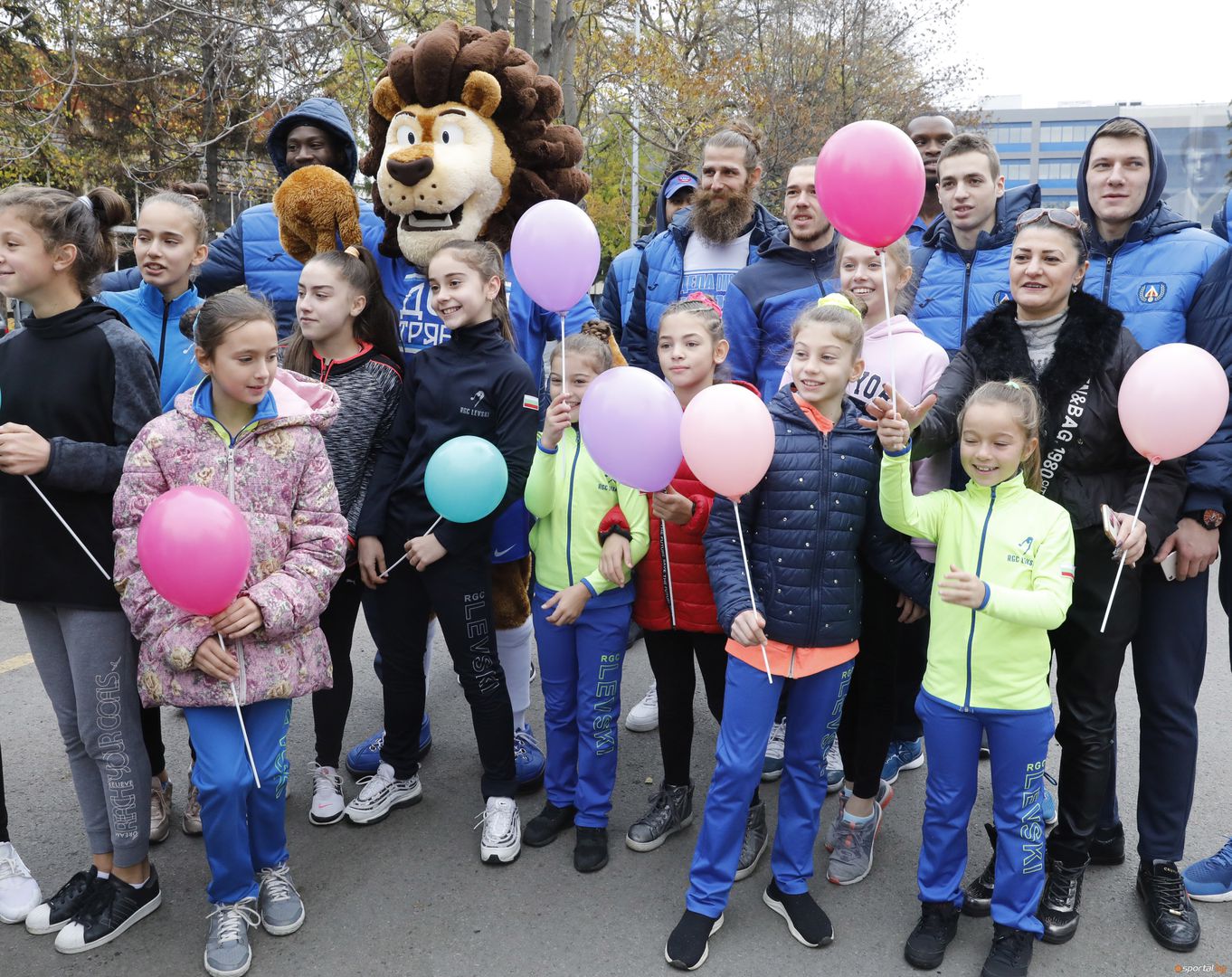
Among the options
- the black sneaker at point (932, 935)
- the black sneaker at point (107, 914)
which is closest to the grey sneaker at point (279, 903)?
the black sneaker at point (107, 914)

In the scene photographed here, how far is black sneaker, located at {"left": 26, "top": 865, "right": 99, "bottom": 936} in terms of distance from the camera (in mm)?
2707

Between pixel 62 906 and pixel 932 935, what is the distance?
2.48 m

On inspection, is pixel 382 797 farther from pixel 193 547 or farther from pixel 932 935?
pixel 932 935

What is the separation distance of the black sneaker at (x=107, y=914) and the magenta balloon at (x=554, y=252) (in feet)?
7.08

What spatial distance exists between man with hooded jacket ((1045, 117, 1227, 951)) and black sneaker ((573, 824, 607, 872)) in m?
1.34

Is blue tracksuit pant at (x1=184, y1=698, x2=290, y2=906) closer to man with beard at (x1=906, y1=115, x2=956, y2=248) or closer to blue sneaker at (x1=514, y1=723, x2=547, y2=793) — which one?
blue sneaker at (x1=514, y1=723, x2=547, y2=793)

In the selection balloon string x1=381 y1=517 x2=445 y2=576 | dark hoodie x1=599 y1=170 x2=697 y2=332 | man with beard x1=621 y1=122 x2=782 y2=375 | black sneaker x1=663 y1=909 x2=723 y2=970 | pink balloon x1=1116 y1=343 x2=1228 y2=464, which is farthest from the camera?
dark hoodie x1=599 y1=170 x2=697 y2=332

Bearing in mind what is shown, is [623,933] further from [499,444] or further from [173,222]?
[173,222]

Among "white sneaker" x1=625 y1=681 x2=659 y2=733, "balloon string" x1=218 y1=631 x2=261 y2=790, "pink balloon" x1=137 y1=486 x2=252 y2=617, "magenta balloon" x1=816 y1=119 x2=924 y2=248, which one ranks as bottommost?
"white sneaker" x1=625 y1=681 x2=659 y2=733

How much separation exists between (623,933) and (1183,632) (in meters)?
1.85

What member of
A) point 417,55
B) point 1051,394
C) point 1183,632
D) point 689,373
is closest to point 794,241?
point 689,373

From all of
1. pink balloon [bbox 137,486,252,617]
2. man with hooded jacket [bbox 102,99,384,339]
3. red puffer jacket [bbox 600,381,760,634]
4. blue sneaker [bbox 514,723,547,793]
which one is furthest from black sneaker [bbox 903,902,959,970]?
man with hooded jacket [bbox 102,99,384,339]

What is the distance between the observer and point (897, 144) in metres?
2.63

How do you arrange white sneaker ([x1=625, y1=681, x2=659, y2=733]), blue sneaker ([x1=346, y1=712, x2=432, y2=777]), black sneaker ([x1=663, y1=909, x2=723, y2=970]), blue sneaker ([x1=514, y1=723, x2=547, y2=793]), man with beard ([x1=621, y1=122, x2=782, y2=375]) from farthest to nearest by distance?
white sneaker ([x1=625, y1=681, x2=659, y2=733]), man with beard ([x1=621, y1=122, x2=782, y2=375]), blue sneaker ([x1=346, y1=712, x2=432, y2=777]), blue sneaker ([x1=514, y1=723, x2=547, y2=793]), black sneaker ([x1=663, y1=909, x2=723, y2=970])
